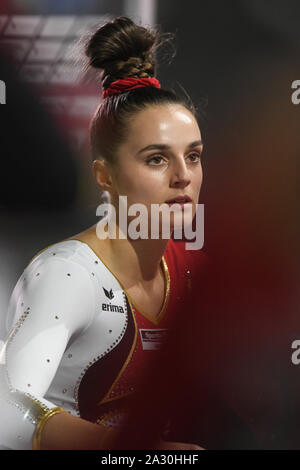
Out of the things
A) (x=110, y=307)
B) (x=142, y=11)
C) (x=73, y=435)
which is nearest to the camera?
(x=73, y=435)

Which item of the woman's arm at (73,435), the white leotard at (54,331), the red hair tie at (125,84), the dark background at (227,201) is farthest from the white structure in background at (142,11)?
the woman's arm at (73,435)

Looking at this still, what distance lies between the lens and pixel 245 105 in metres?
1.19

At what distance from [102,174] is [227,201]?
29 cm

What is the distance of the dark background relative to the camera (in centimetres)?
105

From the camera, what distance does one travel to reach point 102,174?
1027 mm

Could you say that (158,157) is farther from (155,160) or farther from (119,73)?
(119,73)

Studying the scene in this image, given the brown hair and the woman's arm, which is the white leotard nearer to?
the woman's arm

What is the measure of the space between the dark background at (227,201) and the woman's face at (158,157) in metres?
0.13

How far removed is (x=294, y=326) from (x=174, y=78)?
52 centimetres

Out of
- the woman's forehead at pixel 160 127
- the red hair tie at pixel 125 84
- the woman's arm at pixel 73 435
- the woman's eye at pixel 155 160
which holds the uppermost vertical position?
the red hair tie at pixel 125 84

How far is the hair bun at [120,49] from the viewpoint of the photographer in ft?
3.34

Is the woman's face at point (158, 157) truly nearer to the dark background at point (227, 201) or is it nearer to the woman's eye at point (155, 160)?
the woman's eye at point (155, 160)

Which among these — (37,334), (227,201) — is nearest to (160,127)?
(227,201)
